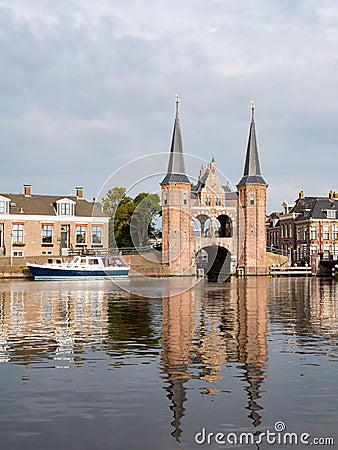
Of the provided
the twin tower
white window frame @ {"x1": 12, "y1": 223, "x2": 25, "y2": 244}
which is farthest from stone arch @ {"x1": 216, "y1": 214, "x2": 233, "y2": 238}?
A: white window frame @ {"x1": 12, "y1": 223, "x2": 25, "y2": 244}

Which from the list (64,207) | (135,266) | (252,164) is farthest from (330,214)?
(64,207)

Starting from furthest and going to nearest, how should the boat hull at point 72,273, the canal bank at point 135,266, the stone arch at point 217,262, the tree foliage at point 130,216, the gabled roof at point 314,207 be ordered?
the gabled roof at point 314,207 → the stone arch at point 217,262 → the tree foliage at point 130,216 → the canal bank at point 135,266 → the boat hull at point 72,273

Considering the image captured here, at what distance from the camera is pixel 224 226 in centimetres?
8700

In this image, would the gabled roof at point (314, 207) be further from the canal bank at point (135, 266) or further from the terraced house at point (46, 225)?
the terraced house at point (46, 225)

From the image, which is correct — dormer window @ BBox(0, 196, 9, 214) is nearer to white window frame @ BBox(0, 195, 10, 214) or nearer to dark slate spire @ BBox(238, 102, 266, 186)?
white window frame @ BBox(0, 195, 10, 214)

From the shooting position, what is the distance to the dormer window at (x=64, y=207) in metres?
72.2

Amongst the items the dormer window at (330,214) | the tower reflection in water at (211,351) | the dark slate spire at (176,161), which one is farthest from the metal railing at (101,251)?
the tower reflection in water at (211,351)

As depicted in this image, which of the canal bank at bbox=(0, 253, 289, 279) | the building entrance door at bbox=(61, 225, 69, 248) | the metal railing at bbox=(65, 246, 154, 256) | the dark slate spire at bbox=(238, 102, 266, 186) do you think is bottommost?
the canal bank at bbox=(0, 253, 289, 279)

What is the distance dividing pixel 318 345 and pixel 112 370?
244 inches

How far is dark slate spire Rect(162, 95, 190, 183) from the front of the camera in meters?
76.8

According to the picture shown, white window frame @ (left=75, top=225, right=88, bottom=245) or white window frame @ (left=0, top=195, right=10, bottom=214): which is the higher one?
white window frame @ (left=0, top=195, right=10, bottom=214)

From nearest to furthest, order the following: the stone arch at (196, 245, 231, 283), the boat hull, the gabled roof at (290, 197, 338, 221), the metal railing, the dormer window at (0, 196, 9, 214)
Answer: the boat hull
the dormer window at (0, 196, 9, 214)
the metal railing
the stone arch at (196, 245, 231, 283)
the gabled roof at (290, 197, 338, 221)

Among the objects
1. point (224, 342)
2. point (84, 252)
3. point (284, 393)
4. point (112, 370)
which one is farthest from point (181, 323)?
point (84, 252)

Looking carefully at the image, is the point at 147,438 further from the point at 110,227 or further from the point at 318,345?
the point at 110,227
